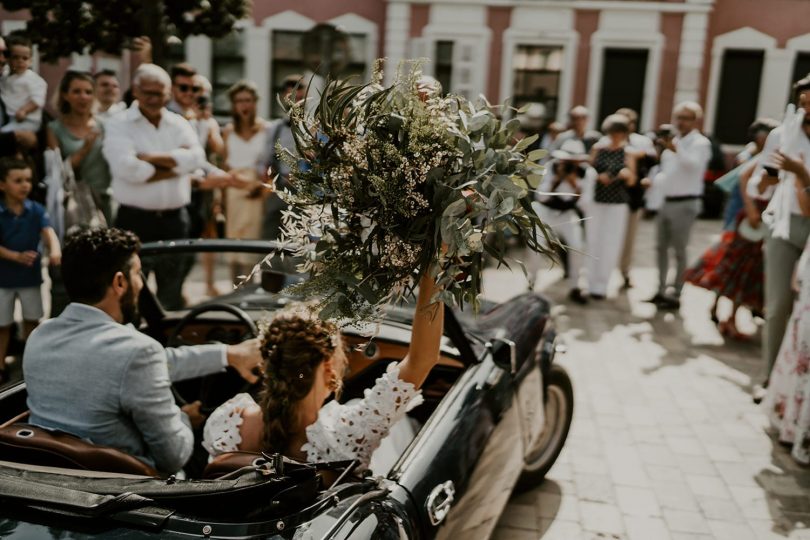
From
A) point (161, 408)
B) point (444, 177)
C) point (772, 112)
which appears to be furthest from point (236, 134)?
point (772, 112)

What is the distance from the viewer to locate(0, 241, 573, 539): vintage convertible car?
1819 millimetres

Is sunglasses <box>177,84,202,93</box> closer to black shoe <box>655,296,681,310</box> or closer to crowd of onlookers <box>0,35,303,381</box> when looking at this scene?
crowd of onlookers <box>0,35,303,381</box>

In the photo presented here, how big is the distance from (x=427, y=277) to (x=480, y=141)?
40cm

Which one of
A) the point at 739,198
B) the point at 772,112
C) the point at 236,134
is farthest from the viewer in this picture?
the point at 772,112

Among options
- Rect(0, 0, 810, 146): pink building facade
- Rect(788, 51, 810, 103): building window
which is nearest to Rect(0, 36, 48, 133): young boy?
Rect(0, 0, 810, 146): pink building facade

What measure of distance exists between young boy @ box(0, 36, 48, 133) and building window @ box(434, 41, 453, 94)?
478 inches

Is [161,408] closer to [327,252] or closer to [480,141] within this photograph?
[327,252]

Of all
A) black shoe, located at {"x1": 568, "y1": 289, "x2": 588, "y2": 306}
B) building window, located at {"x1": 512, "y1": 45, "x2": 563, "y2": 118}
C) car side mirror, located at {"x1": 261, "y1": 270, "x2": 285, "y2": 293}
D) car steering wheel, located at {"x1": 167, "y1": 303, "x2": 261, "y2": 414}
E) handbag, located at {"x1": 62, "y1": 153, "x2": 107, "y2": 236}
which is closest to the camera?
car steering wheel, located at {"x1": 167, "y1": 303, "x2": 261, "y2": 414}

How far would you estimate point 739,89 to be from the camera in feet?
57.5

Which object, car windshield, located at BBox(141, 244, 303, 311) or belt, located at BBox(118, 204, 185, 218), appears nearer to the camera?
car windshield, located at BBox(141, 244, 303, 311)

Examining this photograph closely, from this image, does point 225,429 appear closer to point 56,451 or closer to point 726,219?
point 56,451

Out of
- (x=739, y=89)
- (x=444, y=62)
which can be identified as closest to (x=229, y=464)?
(x=444, y=62)

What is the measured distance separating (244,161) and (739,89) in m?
14.0

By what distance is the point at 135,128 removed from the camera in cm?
566
